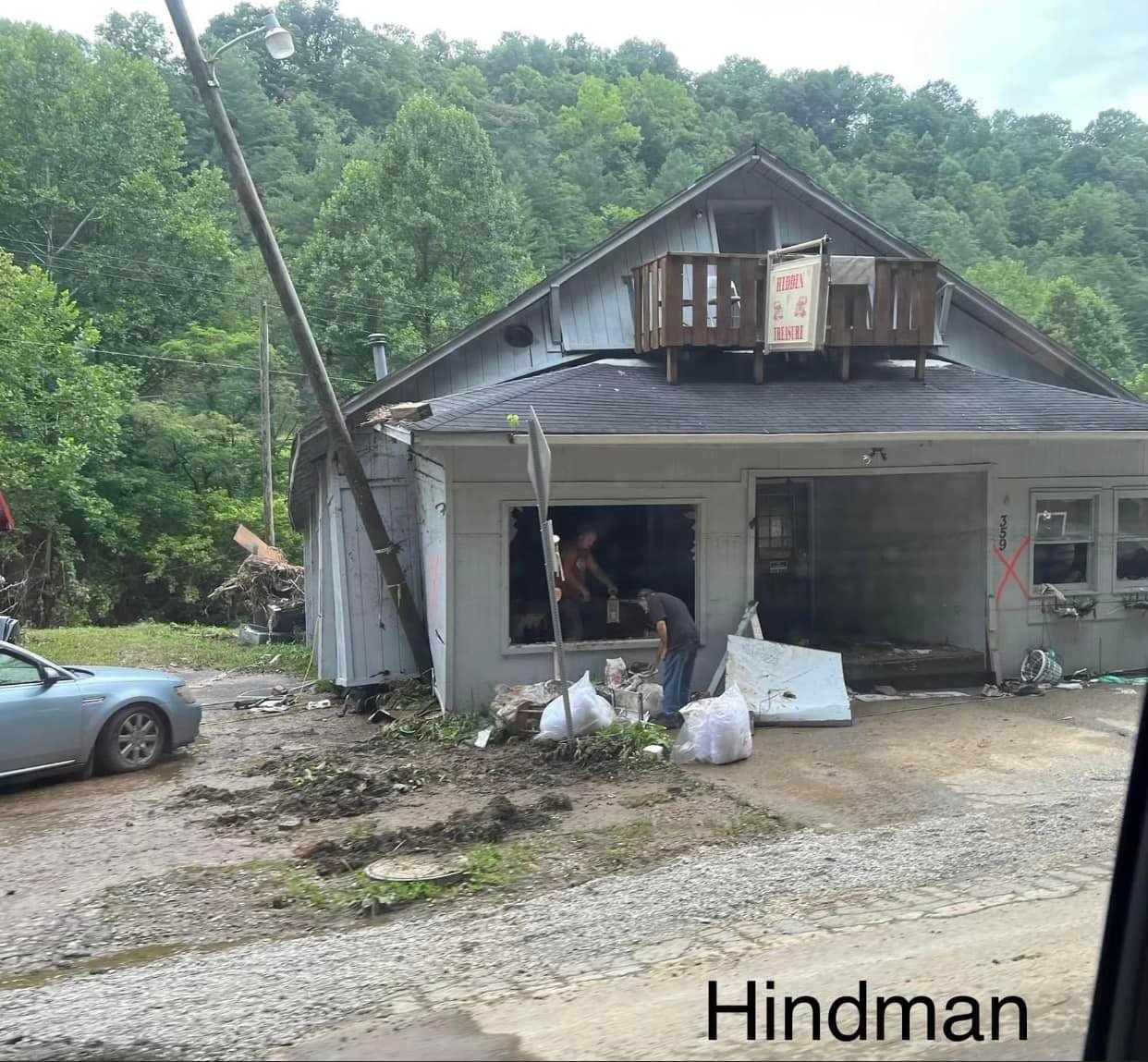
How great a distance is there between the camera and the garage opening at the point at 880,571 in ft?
41.7

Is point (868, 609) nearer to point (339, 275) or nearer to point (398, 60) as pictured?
point (339, 275)

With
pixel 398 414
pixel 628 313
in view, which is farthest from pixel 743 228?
pixel 398 414

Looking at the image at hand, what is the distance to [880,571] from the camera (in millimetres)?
14672

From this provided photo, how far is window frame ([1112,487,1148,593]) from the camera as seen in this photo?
13.1m

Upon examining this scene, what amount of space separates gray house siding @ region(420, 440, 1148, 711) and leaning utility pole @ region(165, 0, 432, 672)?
1268 mm

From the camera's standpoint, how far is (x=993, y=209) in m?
20.2

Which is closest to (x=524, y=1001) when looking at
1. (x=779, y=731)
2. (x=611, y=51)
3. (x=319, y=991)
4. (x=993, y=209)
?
(x=319, y=991)

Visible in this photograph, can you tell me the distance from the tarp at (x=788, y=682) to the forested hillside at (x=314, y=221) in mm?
9979

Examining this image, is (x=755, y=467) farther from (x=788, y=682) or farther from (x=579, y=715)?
(x=579, y=715)

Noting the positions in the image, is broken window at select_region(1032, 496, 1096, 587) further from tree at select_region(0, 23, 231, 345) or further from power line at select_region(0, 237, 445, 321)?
power line at select_region(0, 237, 445, 321)

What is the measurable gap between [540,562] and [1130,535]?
7.22 meters

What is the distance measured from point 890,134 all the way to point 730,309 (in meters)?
10.3

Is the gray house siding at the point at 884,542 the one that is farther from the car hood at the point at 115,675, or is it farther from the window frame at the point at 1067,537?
the car hood at the point at 115,675
